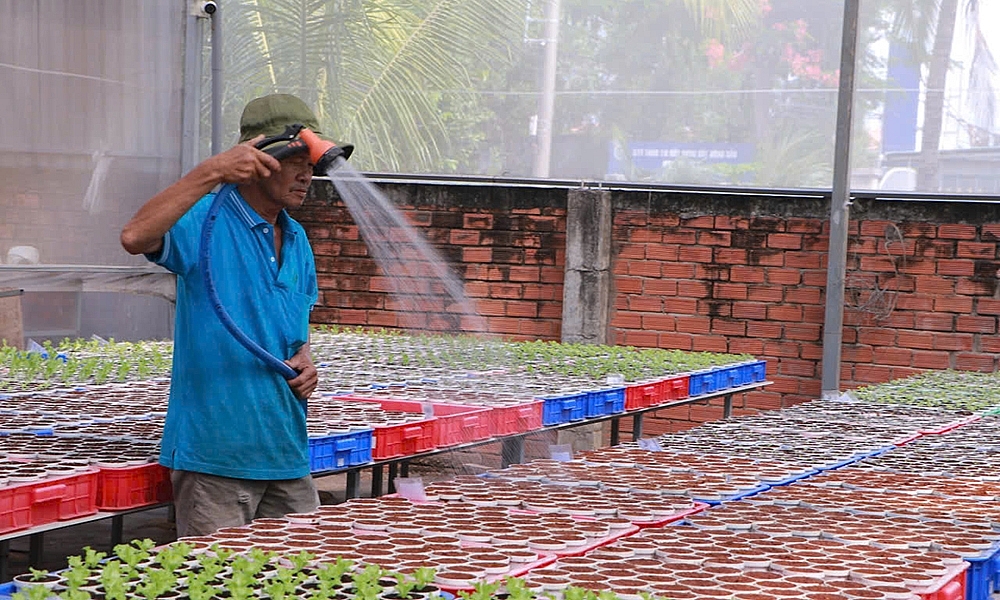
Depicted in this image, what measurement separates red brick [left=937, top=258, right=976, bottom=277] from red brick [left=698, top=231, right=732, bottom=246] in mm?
1385

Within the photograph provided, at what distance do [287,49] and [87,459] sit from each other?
8.00 meters

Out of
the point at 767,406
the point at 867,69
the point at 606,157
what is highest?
the point at 867,69

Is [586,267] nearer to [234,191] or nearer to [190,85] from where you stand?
[190,85]

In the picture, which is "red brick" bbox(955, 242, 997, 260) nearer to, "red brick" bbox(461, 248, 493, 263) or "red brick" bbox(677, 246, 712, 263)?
"red brick" bbox(677, 246, 712, 263)

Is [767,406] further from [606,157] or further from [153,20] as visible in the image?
[153,20]

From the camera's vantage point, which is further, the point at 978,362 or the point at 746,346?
the point at 746,346

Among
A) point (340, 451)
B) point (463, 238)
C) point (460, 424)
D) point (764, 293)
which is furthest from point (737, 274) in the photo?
point (340, 451)

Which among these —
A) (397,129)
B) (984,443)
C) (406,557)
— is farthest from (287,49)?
(406,557)

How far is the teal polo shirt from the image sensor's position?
3.39 m

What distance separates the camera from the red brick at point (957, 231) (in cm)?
839

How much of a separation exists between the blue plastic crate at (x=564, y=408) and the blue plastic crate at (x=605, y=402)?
4cm

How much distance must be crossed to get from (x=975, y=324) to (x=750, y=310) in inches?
57.0

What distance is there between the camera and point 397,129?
11.0 m

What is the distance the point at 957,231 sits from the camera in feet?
27.7
